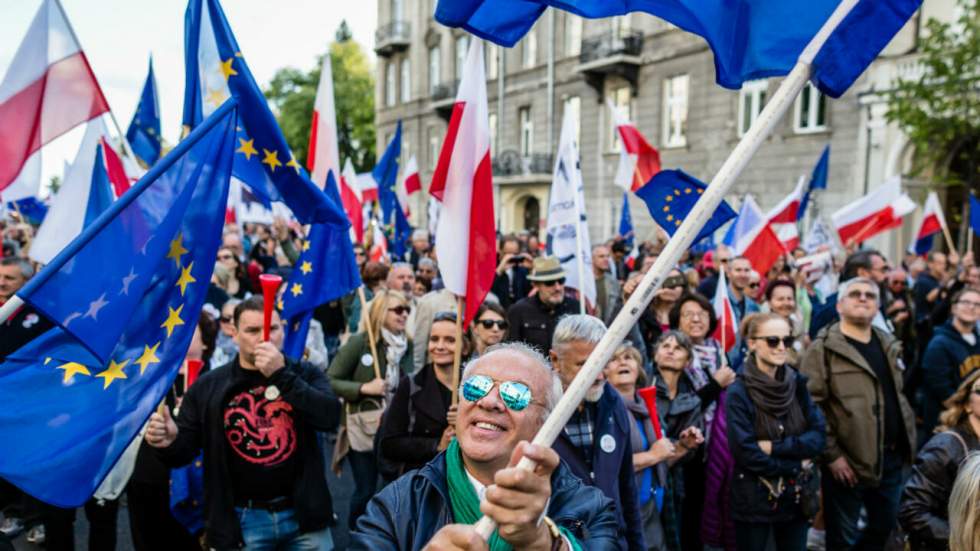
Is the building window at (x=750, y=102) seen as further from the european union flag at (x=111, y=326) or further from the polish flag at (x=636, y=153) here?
the european union flag at (x=111, y=326)

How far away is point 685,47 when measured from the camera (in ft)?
72.6

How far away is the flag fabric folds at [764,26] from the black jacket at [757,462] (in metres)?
2.23

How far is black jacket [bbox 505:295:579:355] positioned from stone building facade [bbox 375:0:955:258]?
726cm

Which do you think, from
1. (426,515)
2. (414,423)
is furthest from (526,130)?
(426,515)

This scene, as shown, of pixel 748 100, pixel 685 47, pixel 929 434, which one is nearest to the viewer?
pixel 929 434

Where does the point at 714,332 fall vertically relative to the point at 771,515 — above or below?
above

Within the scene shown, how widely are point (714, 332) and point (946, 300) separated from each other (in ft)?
11.8

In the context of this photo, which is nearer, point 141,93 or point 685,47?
point 141,93

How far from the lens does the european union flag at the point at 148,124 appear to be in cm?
787

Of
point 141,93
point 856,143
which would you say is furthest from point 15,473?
point 856,143

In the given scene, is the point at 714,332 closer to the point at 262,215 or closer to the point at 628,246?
the point at 628,246

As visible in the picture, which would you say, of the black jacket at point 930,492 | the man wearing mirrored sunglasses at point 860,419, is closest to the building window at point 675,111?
the man wearing mirrored sunglasses at point 860,419

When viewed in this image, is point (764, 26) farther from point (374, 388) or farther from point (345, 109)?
point (345, 109)

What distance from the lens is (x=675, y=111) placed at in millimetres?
22938
